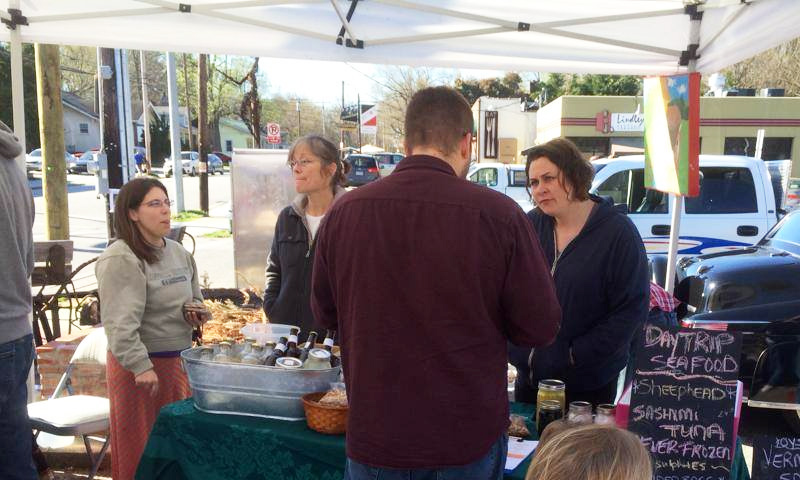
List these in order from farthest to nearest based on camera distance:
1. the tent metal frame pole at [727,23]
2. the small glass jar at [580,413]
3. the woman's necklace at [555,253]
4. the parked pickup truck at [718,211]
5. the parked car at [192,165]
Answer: the parked car at [192,165], the parked pickup truck at [718,211], the tent metal frame pole at [727,23], the woman's necklace at [555,253], the small glass jar at [580,413]

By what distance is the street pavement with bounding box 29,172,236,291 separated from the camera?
1098 cm

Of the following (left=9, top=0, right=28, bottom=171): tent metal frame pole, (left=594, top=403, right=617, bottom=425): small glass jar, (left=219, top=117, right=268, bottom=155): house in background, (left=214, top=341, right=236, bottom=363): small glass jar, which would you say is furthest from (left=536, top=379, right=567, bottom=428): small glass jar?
(left=219, top=117, right=268, bottom=155): house in background

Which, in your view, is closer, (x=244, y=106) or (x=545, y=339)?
(x=545, y=339)

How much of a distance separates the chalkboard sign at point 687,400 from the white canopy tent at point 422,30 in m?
2.32

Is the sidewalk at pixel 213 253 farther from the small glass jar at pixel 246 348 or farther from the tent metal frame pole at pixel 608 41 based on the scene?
the small glass jar at pixel 246 348

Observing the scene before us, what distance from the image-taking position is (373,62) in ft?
14.2

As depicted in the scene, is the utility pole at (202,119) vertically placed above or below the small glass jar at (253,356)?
above

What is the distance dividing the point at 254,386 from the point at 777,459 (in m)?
1.79

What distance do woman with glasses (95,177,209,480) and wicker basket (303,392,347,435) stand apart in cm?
95

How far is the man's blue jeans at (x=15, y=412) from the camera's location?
260cm

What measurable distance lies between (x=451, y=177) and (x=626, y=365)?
173cm

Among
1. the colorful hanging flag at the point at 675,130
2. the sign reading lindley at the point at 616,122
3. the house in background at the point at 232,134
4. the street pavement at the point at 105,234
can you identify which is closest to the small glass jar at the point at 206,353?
the colorful hanging flag at the point at 675,130

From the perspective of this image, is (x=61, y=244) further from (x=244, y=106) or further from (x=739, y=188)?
(x=244, y=106)

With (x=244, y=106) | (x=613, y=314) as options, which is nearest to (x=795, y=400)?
(x=613, y=314)
